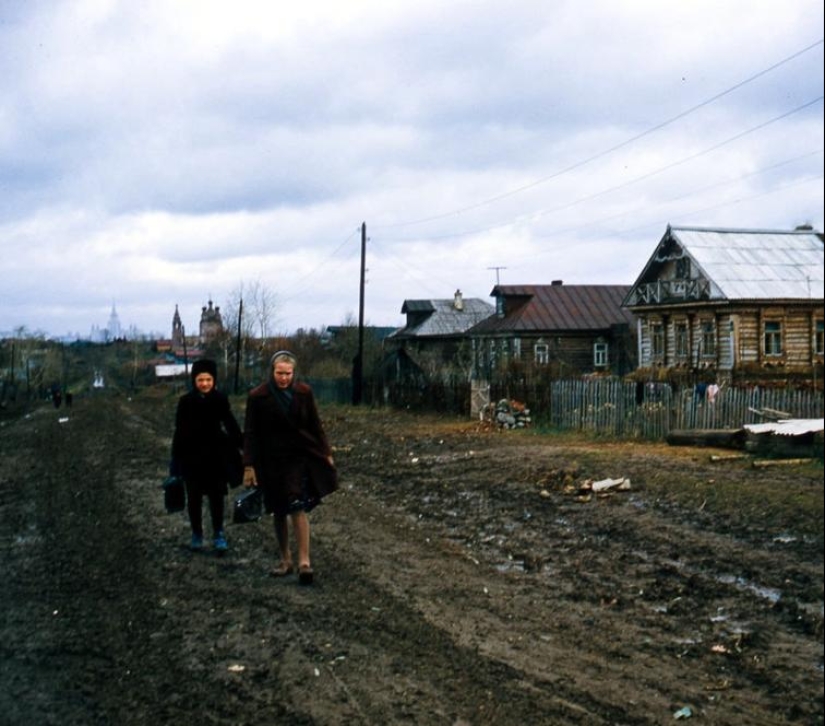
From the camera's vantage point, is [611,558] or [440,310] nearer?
[611,558]

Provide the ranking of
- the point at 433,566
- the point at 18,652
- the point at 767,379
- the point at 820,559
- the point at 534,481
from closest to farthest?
the point at 18,652 < the point at 820,559 < the point at 433,566 < the point at 534,481 < the point at 767,379

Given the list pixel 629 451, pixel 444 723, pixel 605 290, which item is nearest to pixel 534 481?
pixel 629 451

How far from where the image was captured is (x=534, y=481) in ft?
44.1

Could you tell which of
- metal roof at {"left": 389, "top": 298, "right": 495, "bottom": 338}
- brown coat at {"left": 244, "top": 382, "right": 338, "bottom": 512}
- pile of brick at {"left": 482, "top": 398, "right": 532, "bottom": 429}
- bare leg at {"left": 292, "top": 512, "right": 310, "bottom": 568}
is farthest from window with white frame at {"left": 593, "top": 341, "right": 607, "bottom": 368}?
bare leg at {"left": 292, "top": 512, "right": 310, "bottom": 568}

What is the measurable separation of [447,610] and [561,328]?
42.1 meters

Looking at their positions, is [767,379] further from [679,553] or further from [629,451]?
[679,553]

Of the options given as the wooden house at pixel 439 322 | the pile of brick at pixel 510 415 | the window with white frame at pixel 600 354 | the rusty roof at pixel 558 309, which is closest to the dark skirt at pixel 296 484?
A: the pile of brick at pixel 510 415

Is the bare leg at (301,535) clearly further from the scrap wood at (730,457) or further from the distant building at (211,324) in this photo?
the distant building at (211,324)

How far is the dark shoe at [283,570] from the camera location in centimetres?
741

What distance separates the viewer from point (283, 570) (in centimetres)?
745

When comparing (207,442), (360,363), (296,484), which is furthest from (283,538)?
(360,363)

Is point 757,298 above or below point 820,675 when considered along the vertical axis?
above

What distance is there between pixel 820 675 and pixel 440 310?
5564cm

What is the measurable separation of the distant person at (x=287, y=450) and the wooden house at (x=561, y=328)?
3947 cm
